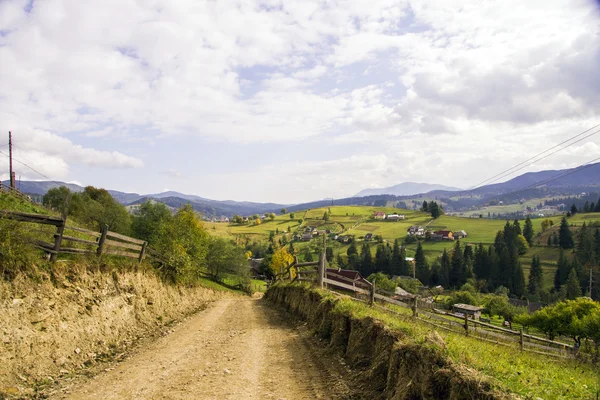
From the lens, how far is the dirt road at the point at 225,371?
7.66 metres

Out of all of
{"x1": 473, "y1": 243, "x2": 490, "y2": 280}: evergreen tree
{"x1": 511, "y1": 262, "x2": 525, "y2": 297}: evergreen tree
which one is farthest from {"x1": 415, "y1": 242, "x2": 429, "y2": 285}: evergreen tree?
{"x1": 511, "y1": 262, "x2": 525, "y2": 297}: evergreen tree

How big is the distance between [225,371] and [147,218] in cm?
4481

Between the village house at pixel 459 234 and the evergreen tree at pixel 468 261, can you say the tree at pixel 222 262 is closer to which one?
the evergreen tree at pixel 468 261

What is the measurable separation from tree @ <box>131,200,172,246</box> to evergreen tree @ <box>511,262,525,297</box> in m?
104

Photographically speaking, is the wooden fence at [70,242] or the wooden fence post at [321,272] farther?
the wooden fence post at [321,272]

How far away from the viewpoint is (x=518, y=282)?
10944cm

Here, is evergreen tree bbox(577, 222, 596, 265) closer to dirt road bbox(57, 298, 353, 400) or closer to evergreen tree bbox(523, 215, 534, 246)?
evergreen tree bbox(523, 215, 534, 246)

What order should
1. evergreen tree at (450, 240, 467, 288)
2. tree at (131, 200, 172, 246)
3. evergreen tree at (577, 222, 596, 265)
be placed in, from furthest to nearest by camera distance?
1. evergreen tree at (450, 240, 467, 288)
2. evergreen tree at (577, 222, 596, 265)
3. tree at (131, 200, 172, 246)

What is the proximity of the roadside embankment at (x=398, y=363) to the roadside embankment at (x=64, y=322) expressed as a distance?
692 cm

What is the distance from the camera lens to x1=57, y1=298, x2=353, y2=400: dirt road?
766 centimetres

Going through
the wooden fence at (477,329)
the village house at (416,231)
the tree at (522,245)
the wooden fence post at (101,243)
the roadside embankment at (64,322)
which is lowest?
the tree at (522,245)

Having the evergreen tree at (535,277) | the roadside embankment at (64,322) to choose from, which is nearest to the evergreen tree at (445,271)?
the evergreen tree at (535,277)

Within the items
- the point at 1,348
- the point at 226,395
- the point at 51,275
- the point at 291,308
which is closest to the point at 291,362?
the point at 226,395

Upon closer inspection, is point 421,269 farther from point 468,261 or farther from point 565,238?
point 565,238
